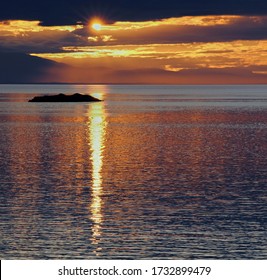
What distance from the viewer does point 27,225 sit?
42812 mm

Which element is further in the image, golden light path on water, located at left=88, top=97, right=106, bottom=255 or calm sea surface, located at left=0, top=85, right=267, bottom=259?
golden light path on water, located at left=88, top=97, right=106, bottom=255

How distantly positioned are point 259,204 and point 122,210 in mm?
9409

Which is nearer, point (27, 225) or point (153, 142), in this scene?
point (27, 225)

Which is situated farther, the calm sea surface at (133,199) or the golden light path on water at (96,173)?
the golden light path on water at (96,173)

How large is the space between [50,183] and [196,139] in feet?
164

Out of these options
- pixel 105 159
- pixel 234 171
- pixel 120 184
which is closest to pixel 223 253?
pixel 120 184

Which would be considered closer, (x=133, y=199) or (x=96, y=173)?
(x=133, y=199)
